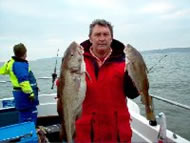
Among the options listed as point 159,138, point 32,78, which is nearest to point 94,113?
point 159,138

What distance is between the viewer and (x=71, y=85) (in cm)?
246

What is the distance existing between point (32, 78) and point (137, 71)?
3479mm

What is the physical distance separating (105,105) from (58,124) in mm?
3435

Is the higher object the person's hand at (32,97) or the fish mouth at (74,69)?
the fish mouth at (74,69)

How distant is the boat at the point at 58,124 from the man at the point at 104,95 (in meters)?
0.65

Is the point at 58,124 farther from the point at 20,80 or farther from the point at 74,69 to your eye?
the point at 74,69

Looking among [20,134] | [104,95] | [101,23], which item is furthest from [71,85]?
[20,134]

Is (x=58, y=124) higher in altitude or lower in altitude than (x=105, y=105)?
lower

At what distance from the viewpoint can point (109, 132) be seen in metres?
2.94

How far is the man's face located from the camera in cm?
277

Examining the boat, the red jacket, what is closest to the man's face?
the red jacket

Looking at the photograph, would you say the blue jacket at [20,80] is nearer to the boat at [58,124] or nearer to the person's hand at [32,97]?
the person's hand at [32,97]

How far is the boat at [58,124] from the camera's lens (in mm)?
3605

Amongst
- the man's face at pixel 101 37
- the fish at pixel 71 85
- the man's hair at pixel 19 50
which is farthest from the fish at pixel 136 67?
the man's hair at pixel 19 50
